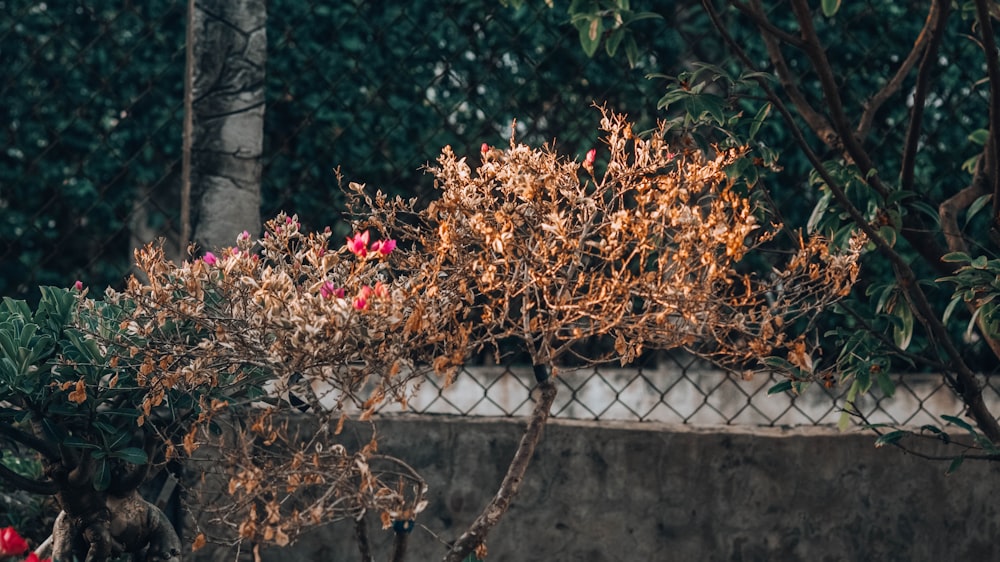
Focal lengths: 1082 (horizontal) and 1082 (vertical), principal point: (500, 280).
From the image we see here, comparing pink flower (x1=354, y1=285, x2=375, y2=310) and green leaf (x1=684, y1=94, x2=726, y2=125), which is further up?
green leaf (x1=684, y1=94, x2=726, y2=125)

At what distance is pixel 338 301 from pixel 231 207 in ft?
4.09

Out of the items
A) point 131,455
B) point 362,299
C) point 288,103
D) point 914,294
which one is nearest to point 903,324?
point 914,294

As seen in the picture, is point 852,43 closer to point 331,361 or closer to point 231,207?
point 231,207

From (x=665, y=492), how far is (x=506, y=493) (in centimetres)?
88

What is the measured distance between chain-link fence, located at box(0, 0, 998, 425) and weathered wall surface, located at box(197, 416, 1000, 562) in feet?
1.76

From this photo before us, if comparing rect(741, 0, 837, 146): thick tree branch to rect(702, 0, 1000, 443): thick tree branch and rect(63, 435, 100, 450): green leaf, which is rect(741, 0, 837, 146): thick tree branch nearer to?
rect(702, 0, 1000, 443): thick tree branch

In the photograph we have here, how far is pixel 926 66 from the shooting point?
92.9 inches

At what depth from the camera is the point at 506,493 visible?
2.02 meters

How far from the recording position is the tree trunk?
8.95 ft

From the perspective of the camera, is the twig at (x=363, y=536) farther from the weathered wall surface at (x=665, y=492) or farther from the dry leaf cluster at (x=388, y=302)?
the weathered wall surface at (x=665, y=492)

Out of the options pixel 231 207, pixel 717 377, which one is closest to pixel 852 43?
pixel 717 377

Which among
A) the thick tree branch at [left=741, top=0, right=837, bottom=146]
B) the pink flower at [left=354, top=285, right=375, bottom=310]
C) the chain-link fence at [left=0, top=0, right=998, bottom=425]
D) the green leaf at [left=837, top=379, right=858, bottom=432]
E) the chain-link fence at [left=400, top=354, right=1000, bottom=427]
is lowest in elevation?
the pink flower at [left=354, top=285, right=375, bottom=310]

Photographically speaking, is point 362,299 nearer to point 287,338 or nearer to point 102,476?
point 287,338

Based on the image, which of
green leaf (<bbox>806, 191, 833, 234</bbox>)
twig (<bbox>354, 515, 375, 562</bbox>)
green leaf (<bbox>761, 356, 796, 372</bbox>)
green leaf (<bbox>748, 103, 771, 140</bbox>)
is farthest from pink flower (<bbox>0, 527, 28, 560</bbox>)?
green leaf (<bbox>806, 191, 833, 234</bbox>)
